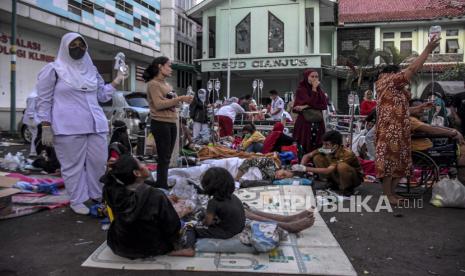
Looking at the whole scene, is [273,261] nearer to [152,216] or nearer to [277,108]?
[152,216]

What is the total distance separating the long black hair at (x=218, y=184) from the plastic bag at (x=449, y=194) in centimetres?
288

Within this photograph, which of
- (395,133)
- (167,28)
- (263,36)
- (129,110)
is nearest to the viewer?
(395,133)

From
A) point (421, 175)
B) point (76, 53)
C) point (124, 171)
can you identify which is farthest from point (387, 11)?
point (124, 171)

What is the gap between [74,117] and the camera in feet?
14.5

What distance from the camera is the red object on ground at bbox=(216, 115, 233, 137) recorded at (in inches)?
407

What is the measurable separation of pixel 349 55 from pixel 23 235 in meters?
24.4

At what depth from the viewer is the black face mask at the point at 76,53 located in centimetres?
440

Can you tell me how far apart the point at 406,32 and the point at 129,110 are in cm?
2080

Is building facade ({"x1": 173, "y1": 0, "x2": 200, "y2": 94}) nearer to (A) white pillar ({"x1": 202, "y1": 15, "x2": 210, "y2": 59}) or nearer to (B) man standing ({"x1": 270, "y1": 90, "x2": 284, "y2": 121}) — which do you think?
(A) white pillar ({"x1": 202, "y1": 15, "x2": 210, "y2": 59})

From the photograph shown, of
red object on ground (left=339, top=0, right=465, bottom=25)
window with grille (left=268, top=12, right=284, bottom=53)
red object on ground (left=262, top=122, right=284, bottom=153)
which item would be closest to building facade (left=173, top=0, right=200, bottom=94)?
window with grille (left=268, top=12, right=284, bottom=53)

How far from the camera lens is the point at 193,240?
333 centimetres

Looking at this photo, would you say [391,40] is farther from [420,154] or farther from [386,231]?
[386,231]

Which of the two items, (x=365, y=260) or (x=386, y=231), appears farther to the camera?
(x=386, y=231)

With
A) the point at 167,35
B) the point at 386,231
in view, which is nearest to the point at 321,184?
the point at 386,231
